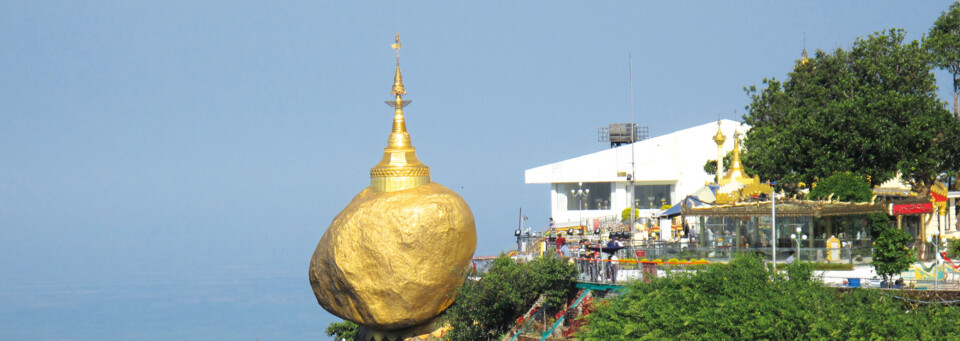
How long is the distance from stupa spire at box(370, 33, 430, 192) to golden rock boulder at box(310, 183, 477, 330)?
47cm

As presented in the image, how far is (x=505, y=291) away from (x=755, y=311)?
32.3ft

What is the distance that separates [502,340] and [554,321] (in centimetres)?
180

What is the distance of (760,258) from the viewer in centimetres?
3056

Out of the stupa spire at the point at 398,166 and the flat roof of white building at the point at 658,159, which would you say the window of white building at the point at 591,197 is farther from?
the stupa spire at the point at 398,166

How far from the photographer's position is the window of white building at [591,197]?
68.7m

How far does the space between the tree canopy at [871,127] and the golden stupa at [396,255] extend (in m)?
15.2

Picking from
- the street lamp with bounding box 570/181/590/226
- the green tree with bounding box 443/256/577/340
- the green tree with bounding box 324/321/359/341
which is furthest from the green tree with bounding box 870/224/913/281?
the street lamp with bounding box 570/181/590/226

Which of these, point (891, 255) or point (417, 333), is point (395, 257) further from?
point (891, 255)

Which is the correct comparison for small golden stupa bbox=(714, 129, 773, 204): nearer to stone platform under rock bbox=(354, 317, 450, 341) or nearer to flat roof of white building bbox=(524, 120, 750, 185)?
stone platform under rock bbox=(354, 317, 450, 341)

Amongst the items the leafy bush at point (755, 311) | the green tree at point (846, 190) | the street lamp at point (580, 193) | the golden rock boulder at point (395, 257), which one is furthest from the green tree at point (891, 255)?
the street lamp at point (580, 193)

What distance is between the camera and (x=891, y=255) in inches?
1152

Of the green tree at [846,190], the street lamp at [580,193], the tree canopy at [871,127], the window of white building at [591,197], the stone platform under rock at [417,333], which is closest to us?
the stone platform under rock at [417,333]

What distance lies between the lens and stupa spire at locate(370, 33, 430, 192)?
35469 mm

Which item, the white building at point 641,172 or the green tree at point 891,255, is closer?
the green tree at point 891,255
